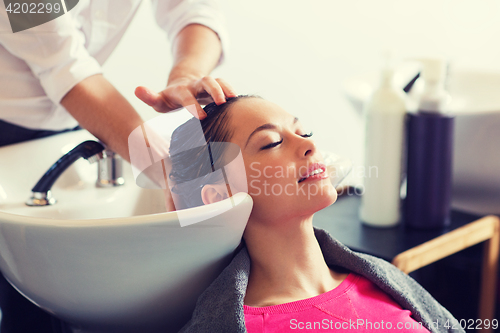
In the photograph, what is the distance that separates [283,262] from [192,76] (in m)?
0.37

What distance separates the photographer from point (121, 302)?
566 mm

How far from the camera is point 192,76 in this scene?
0.82 m

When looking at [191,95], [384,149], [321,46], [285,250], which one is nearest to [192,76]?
[191,95]

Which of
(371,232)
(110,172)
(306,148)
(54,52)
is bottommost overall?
(371,232)

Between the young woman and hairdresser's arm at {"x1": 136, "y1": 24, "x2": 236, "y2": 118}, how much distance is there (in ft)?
0.11

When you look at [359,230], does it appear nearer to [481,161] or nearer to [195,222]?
[481,161]

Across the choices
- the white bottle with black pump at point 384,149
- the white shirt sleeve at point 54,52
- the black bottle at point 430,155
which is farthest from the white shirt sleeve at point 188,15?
the black bottle at point 430,155

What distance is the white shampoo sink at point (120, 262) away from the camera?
1.68 feet

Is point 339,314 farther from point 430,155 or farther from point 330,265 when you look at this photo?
point 430,155

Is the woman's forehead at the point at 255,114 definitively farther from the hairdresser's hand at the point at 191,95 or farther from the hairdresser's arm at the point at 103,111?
the hairdresser's arm at the point at 103,111

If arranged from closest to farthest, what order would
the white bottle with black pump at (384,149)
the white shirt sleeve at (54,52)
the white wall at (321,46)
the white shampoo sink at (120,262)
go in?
the white shampoo sink at (120,262), the white shirt sleeve at (54,52), the white bottle with black pump at (384,149), the white wall at (321,46)

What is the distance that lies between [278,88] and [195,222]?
89 cm

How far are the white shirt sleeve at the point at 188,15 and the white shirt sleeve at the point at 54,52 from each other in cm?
24

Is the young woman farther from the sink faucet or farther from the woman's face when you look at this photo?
the sink faucet
